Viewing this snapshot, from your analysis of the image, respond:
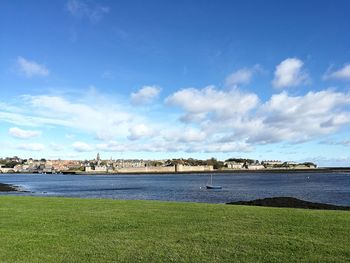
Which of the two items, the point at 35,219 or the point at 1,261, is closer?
the point at 1,261

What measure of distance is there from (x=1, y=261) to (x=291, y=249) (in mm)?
7140

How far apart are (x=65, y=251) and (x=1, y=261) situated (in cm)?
158

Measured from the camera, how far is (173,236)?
500 inches

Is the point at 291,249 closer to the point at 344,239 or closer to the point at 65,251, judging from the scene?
the point at 344,239

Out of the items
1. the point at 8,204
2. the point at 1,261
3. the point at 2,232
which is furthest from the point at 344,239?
the point at 8,204

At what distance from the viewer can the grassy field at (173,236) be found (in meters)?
10.4

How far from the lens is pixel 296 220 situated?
15.7 meters

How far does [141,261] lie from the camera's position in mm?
9891

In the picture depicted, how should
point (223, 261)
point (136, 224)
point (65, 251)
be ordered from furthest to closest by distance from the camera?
Answer: point (136, 224) < point (65, 251) < point (223, 261)

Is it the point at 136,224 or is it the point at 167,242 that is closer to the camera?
the point at 167,242

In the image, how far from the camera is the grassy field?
34.0 ft

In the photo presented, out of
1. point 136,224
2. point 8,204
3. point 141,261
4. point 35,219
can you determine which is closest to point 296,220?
point 136,224

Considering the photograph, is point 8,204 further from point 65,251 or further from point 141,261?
point 141,261

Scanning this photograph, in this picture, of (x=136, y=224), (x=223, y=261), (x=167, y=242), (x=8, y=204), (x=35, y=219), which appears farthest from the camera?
(x=8, y=204)
